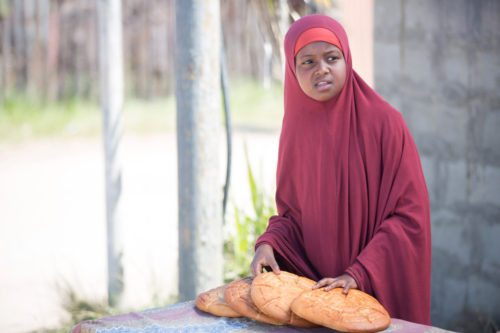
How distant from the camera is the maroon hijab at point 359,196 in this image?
114 inches

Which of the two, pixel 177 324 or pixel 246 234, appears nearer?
pixel 177 324

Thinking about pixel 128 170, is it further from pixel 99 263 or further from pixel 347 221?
pixel 347 221

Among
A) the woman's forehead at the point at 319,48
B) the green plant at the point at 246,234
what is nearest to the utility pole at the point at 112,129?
the green plant at the point at 246,234

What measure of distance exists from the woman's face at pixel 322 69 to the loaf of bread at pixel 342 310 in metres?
0.67

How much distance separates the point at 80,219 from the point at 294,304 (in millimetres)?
5385

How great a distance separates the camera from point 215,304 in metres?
2.91

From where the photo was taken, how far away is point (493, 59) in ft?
14.4

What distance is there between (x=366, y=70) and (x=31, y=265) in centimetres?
296

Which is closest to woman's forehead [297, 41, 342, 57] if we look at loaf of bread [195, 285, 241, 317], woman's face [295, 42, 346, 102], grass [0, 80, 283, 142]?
woman's face [295, 42, 346, 102]

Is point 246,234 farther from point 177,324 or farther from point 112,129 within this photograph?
point 177,324

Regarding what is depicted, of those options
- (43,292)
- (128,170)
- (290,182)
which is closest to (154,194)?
(128,170)

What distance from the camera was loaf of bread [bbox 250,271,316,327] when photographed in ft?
8.97

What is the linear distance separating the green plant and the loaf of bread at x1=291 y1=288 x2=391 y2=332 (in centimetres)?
279

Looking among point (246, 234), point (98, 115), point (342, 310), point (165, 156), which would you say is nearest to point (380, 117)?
point (342, 310)
